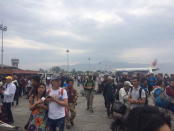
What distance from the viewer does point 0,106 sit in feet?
31.3

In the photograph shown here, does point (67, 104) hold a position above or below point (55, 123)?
above

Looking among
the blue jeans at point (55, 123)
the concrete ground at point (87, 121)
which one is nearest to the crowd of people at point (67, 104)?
the blue jeans at point (55, 123)

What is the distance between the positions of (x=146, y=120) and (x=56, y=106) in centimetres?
442

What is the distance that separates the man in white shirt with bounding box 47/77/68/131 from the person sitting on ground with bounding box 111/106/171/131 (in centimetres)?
420

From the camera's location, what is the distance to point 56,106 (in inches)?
227

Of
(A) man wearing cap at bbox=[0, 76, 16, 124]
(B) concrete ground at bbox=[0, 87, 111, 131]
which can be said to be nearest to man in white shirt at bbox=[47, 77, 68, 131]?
(B) concrete ground at bbox=[0, 87, 111, 131]

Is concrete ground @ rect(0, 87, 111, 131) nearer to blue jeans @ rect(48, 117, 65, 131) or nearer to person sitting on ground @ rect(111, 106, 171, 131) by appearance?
blue jeans @ rect(48, 117, 65, 131)

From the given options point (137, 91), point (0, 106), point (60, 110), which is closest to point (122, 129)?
point (60, 110)

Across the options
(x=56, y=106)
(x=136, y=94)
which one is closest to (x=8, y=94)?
(x=56, y=106)

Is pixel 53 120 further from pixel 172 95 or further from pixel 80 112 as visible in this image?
pixel 80 112

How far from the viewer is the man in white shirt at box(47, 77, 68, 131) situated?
5.73 meters

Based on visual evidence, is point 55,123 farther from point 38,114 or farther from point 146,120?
point 146,120

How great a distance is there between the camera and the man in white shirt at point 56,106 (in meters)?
5.73

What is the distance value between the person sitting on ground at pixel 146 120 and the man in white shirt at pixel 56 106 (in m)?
4.20
